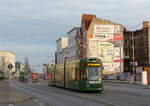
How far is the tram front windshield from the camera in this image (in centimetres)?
3356

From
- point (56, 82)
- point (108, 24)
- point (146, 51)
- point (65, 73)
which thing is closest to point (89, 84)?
point (65, 73)

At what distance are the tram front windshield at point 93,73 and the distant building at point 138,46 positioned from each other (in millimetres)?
72335

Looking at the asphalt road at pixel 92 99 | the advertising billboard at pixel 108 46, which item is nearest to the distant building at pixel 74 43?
the advertising billboard at pixel 108 46

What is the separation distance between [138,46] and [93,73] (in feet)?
270

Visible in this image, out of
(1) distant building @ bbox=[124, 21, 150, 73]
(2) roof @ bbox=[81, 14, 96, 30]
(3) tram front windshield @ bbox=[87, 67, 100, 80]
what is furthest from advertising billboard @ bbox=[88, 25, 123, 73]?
(3) tram front windshield @ bbox=[87, 67, 100, 80]

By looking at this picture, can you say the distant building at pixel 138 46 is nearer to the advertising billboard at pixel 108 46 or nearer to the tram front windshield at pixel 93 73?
the advertising billboard at pixel 108 46

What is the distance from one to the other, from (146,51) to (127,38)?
14559mm

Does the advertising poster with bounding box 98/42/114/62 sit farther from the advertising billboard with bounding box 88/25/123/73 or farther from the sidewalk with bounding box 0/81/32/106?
the sidewalk with bounding box 0/81/32/106

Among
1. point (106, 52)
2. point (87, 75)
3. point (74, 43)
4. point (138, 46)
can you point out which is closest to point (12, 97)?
point (87, 75)

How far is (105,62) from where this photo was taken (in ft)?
378

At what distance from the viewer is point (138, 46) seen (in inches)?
4496

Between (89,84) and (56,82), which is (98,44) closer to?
(56,82)

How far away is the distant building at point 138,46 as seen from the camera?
109 metres

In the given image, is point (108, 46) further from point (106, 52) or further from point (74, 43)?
point (74, 43)
